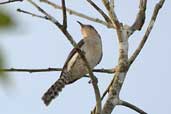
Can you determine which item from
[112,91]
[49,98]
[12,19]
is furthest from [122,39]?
[12,19]

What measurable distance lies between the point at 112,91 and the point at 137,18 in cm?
99

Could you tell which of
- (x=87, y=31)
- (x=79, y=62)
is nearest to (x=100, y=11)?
(x=79, y=62)

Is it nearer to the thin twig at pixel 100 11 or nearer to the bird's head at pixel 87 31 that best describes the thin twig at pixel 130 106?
the thin twig at pixel 100 11

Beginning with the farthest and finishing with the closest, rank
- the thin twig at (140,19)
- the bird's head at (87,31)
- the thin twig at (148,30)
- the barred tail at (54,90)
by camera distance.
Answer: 1. the bird's head at (87,31)
2. the barred tail at (54,90)
3. the thin twig at (140,19)
4. the thin twig at (148,30)

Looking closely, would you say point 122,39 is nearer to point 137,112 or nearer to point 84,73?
point 137,112

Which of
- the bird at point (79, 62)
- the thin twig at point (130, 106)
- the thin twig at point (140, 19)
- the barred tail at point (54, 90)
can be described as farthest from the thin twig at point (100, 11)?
the bird at point (79, 62)

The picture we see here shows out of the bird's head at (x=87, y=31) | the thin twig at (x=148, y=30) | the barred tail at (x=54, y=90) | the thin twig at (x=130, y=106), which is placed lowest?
the barred tail at (x=54, y=90)

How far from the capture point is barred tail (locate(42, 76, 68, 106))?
501cm

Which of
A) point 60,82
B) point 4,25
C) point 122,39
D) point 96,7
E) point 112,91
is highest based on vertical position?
point 4,25

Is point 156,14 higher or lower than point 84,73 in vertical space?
higher

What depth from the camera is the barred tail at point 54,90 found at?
197 inches

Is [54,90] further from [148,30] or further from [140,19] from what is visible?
[148,30]

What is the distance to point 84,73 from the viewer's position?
239 inches

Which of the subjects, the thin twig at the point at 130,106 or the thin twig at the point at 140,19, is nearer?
the thin twig at the point at 130,106
